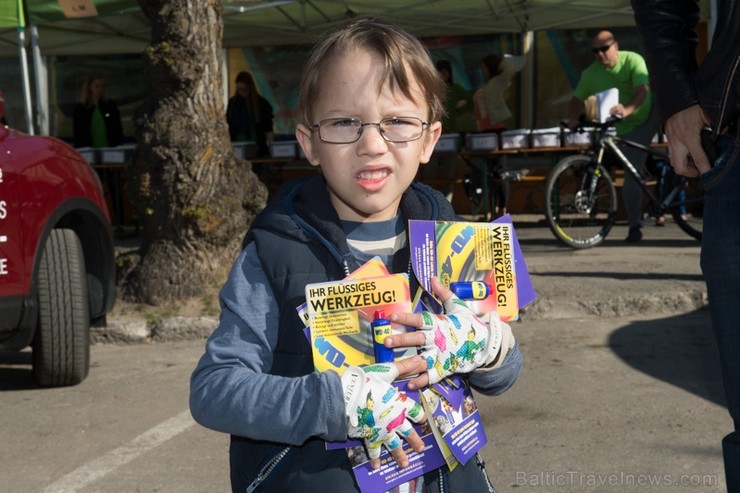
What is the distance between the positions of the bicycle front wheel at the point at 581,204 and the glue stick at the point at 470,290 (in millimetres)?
7529

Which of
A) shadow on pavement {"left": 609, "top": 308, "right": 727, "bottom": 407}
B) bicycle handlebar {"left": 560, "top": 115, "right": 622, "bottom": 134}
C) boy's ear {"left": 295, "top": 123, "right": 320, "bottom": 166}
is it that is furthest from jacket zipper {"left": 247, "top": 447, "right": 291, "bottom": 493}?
bicycle handlebar {"left": 560, "top": 115, "right": 622, "bottom": 134}

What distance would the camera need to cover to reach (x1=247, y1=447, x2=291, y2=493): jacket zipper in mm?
1993

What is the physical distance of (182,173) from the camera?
7.05m

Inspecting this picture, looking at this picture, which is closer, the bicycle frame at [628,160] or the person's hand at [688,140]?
the person's hand at [688,140]

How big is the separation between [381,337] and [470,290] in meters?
0.21

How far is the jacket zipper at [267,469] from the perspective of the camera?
1993 millimetres

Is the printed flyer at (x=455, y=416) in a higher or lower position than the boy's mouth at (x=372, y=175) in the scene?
lower

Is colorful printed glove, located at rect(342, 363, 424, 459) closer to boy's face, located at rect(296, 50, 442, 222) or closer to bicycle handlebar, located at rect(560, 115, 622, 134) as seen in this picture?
boy's face, located at rect(296, 50, 442, 222)

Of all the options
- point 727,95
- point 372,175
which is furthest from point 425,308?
point 727,95

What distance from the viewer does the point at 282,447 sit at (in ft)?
6.56

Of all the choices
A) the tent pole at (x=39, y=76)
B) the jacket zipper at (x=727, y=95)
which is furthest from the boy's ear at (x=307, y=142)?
the tent pole at (x=39, y=76)

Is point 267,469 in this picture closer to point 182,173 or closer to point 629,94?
point 182,173

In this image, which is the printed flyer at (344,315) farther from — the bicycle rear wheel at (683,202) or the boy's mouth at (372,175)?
the bicycle rear wheel at (683,202)

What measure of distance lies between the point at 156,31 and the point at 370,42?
5472 millimetres
